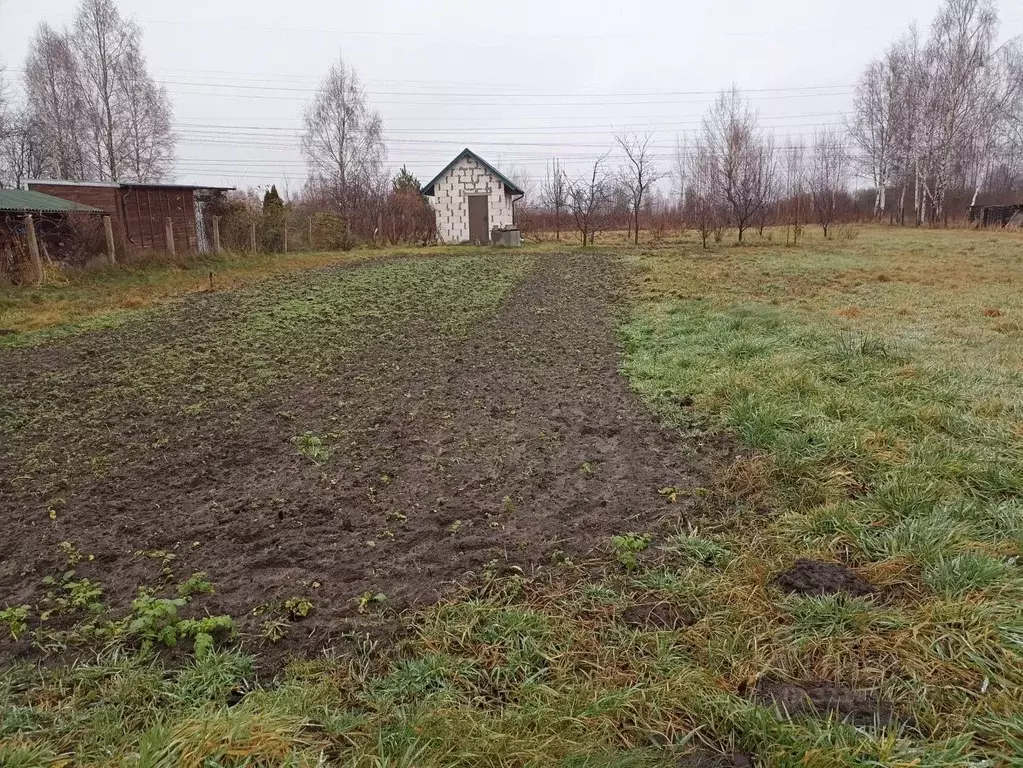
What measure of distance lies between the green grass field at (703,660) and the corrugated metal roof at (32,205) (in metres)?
14.7

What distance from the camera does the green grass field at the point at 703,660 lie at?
182cm

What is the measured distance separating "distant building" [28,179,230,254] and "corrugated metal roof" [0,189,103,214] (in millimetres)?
1218

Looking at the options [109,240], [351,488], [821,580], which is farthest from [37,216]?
[821,580]

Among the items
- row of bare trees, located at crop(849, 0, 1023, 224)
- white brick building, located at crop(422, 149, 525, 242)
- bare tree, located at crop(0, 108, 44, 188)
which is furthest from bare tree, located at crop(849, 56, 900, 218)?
bare tree, located at crop(0, 108, 44, 188)

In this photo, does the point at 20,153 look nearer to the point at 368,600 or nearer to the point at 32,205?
the point at 32,205

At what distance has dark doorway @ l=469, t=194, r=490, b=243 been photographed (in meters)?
30.7

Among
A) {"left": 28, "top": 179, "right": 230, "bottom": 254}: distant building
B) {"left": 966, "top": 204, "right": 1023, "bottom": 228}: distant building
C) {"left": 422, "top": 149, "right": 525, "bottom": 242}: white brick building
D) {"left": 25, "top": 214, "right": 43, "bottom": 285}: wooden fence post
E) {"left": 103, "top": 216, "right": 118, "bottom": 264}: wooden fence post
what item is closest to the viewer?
{"left": 25, "top": 214, "right": 43, "bottom": 285}: wooden fence post

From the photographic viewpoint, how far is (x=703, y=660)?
88.0 inches

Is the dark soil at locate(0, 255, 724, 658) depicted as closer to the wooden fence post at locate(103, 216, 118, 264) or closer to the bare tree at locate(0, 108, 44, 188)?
the wooden fence post at locate(103, 216, 118, 264)

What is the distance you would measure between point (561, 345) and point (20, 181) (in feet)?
121

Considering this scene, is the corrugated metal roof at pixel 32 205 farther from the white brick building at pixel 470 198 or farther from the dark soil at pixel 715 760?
the white brick building at pixel 470 198

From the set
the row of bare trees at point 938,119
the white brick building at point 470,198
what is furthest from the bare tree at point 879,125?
the white brick building at point 470,198

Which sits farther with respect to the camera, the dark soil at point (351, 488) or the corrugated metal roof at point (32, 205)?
the corrugated metal roof at point (32, 205)

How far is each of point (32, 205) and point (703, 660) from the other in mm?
17125
